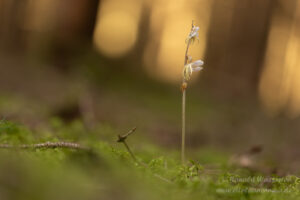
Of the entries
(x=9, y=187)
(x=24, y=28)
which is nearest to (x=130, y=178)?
(x=9, y=187)

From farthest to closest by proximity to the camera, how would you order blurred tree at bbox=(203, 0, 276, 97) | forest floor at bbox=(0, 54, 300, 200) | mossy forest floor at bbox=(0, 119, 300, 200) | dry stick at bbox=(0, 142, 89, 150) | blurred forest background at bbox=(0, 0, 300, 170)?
blurred tree at bbox=(203, 0, 276, 97), blurred forest background at bbox=(0, 0, 300, 170), dry stick at bbox=(0, 142, 89, 150), forest floor at bbox=(0, 54, 300, 200), mossy forest floor at bbox=(0, 119, 300, 200)

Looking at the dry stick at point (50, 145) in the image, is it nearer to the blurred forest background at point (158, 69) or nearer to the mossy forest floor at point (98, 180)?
the mossy forest floor at point (98, 180)

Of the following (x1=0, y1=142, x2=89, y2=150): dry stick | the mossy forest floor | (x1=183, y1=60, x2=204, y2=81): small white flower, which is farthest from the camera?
(x1=183, y1=60, x2=204, y2=81): small white flower

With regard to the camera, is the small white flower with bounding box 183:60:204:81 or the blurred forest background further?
the blurred forest background

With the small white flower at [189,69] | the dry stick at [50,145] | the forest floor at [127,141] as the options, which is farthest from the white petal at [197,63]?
the dry stick at [50,145]

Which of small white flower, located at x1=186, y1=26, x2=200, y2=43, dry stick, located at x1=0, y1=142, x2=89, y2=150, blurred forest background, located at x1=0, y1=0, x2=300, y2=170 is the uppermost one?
blurred forest background, located at x1=0, y1=0, x2=300, y2=170

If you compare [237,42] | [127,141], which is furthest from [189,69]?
[237,42]

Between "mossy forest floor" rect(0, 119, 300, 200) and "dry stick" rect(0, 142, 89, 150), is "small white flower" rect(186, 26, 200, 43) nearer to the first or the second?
"mossy forest floor" rect(0, 119, 300, 200)

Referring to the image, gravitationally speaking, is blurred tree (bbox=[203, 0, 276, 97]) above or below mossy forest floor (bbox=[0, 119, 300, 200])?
Result: above

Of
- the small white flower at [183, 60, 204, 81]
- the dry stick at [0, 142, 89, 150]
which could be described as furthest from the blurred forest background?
the small white flower at [183, 60, 204, 81]
